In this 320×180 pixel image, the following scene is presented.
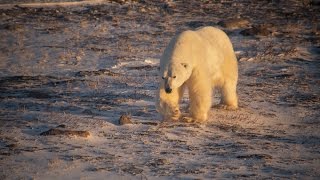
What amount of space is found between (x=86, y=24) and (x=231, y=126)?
12394 millimetres

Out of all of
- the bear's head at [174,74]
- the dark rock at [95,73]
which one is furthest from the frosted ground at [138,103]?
the bear's head at [174,74]

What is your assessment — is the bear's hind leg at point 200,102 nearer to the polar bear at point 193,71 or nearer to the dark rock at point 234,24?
the polar bear at point 193,71

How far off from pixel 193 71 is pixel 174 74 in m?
0.51

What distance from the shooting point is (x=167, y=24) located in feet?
68.0

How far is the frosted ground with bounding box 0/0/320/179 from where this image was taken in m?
7.41

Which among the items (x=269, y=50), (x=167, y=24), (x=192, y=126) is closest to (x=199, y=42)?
(x=192, y=126)

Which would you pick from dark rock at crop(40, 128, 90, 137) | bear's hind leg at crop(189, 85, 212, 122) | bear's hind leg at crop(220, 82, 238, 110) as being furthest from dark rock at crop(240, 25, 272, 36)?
dark rock at crop(40, 128, 90, 137)

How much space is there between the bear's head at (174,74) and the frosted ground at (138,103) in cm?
71

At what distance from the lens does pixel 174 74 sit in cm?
869

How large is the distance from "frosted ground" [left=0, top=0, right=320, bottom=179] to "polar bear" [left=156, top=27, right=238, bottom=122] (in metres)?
0.33

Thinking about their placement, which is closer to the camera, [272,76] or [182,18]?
[272,76]

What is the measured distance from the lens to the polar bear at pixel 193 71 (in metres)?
8.78

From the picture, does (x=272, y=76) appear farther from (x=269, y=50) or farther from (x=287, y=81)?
(x=269, y=50)

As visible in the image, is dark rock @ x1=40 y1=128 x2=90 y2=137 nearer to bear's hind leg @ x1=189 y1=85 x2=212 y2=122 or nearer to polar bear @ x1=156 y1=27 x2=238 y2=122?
polar bear @ x1=156 y1=27 x2=238 y2=122
